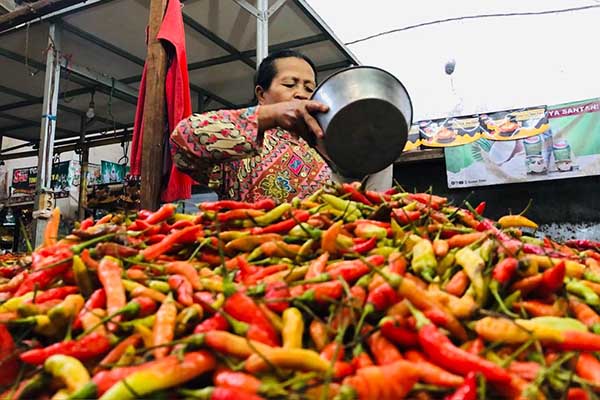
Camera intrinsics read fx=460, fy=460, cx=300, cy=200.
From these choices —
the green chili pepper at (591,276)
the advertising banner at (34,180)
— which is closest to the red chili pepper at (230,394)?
the green chili pepper at (591,276)

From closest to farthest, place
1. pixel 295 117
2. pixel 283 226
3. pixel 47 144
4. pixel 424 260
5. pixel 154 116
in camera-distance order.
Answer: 1. pixel 424 260
2. pixel 283 226
3. pixel 295 117
4. pixel 154 116
5. pixel 47 144

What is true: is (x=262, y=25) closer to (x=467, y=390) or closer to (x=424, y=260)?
(x=424, y=260)

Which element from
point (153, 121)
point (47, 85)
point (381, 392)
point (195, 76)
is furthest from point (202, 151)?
point (195, 76)

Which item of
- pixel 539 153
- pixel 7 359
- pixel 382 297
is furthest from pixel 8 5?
pixel 539 153

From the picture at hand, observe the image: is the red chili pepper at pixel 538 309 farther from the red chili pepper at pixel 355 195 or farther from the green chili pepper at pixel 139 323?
the green chili pepper at pixel 139 323

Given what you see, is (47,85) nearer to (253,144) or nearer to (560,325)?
(253,144)

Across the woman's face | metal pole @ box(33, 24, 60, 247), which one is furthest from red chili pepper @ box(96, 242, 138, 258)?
metal pole @ box(33, 24, 60, 247)

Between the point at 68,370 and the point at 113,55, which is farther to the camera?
the point at 113,55

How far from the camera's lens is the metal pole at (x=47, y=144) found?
3881 millimetres

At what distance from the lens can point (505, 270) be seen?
1210 millimetres

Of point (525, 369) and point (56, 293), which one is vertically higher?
point (56, 293)

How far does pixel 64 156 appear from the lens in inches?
399

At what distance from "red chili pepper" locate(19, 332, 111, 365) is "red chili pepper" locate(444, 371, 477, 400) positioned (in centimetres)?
77

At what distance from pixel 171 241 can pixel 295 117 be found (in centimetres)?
99
